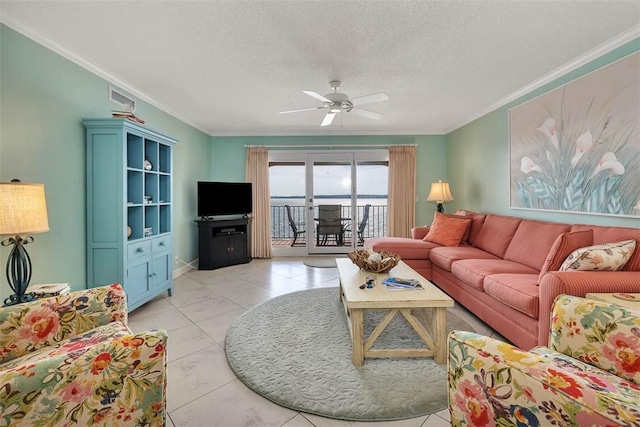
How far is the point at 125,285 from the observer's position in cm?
265

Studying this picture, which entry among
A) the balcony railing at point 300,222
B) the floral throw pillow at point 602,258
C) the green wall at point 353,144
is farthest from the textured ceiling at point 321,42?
the balcony railing at point 300,222

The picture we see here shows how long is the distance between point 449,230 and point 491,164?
1216 millimetres

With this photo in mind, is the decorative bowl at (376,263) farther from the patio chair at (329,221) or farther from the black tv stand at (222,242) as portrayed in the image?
the patio chair at (329,221)

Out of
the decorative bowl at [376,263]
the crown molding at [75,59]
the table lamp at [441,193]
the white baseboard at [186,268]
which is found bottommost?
the white baseboard at [186,268]

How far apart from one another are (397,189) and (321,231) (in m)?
1.69

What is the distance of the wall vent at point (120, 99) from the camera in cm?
294

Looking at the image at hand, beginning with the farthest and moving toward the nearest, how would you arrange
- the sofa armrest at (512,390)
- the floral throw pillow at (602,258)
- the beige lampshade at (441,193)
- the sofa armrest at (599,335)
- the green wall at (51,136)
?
the beige lampshade at (441,193) → the green wall at (51,136) → the floral throw pillow at (602,258) → the sofa armrest at (599,335) → the sofa armrest at (512,390)

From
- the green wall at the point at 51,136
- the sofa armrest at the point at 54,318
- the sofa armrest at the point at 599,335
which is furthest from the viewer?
the green wall at the point at 51,136

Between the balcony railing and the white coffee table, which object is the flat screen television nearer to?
the balcony railing

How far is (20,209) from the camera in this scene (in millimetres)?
1569

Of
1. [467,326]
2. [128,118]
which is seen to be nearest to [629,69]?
[467,326]

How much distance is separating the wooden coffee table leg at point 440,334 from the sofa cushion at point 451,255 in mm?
1268

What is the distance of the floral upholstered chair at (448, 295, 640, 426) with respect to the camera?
64cm

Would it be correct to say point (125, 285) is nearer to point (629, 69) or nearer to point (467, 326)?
point (467, 326)
